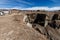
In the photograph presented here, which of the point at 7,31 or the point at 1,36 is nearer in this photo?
the point at 1,36

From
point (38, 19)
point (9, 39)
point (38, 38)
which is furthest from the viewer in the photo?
point (38, 19)

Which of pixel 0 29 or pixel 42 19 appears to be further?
pixel 42 19

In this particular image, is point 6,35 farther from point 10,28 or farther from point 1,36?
point 10,28

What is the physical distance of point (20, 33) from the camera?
432 inches

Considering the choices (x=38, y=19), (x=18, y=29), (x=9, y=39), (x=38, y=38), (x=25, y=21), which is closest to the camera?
(x=9, y=39)

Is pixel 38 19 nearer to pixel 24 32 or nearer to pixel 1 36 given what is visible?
pixel 24 32

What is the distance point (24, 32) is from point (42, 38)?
5.44 feet

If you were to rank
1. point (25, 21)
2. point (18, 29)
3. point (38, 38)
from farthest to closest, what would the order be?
point (25, 21) < point (18, 29) < point (38, 38)

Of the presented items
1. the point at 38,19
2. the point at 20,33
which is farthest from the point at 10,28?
the point at 38,19

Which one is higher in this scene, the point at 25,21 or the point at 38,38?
the point at 25,21

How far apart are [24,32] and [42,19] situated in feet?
22.9

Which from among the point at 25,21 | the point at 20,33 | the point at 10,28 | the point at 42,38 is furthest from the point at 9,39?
the point at 25,21

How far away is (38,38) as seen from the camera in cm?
1091

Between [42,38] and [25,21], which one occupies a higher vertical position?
[25,21]
